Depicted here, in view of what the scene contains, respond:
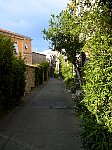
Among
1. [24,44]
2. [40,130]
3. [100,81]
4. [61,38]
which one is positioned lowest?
[40,130]

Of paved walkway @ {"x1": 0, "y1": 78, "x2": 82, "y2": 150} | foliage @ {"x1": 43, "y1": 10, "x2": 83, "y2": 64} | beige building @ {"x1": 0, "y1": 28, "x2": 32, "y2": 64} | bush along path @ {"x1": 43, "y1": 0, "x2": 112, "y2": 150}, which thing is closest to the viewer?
bush along path @ {"x1": 43, "y1": 0, "x2": 112, "y2": 150}

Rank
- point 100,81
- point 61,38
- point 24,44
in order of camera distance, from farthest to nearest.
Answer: point 24,44 < point 61,38 < point 100,81

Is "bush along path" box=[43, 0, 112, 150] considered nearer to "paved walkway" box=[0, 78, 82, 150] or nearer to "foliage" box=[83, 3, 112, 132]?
"foliage" box=[83, 3, 112, 132]

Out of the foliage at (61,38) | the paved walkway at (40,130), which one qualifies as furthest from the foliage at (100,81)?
the foliage at (61,38)

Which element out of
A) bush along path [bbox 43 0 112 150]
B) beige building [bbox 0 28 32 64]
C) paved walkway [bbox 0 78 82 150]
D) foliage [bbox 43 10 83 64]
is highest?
beige building [bbox 0 28 32 64]

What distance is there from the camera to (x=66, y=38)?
15266mm

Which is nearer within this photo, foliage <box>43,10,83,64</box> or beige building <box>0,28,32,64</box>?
foliage <box>43,10,83,64</box>

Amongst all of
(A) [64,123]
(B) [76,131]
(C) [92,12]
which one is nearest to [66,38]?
(A) [64,123]

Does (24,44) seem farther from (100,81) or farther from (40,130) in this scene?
(100,81)

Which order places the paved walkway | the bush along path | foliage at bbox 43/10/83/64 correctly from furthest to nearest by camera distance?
foliage at bbox 43/10/83/64 → the paved walkway → the bush along path

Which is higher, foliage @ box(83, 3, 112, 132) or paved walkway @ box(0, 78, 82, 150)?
foliage @ box(83, 3, 112, 132)

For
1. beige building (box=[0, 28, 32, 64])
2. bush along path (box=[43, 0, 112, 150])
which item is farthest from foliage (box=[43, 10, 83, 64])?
beige building (box=[0, 28, 32, 64])

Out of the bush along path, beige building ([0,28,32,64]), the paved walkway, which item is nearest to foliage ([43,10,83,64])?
the paved walkway

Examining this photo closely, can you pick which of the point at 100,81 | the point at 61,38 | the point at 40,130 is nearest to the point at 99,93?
the point at 100,81
